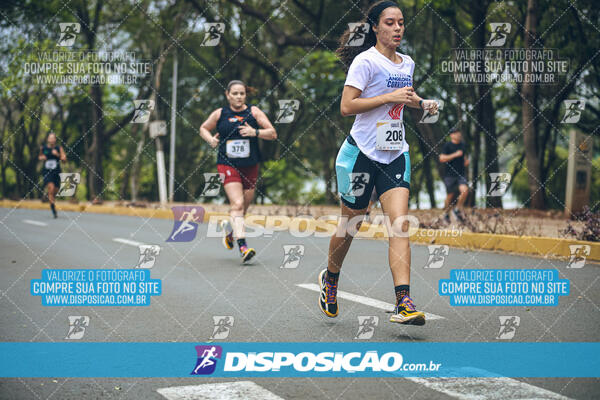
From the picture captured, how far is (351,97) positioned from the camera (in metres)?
4.59

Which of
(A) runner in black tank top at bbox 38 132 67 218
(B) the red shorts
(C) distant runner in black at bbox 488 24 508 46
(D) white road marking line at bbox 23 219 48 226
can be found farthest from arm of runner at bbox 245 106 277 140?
(A) runner in black tank top at bbox 38 132 67 218

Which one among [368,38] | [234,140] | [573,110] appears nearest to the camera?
[368,38]

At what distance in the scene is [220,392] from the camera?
3.48 m

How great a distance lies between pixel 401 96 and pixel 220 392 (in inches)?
82.9

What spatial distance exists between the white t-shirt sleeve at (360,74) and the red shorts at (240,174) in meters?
3.85

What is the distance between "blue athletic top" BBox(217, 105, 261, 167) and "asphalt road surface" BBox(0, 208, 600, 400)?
1177mm

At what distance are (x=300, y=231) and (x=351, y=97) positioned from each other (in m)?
8.66

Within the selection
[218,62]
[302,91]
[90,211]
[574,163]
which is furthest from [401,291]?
[218,62]

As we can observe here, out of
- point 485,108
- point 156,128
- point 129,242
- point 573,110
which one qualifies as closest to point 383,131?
point 129,242

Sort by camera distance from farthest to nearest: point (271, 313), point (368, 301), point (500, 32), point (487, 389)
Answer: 1. point (500, 32)
2. point (368, 301)
3. point (271, 313)
4. point (487, 389)

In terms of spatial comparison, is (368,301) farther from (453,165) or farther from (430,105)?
(453,165)

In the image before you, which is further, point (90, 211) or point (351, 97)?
point (90, 211)

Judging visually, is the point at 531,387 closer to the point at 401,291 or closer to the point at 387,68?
the point at 401,291

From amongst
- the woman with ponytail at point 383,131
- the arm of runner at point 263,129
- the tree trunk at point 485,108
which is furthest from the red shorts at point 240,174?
the tree trunk at point 485,108
